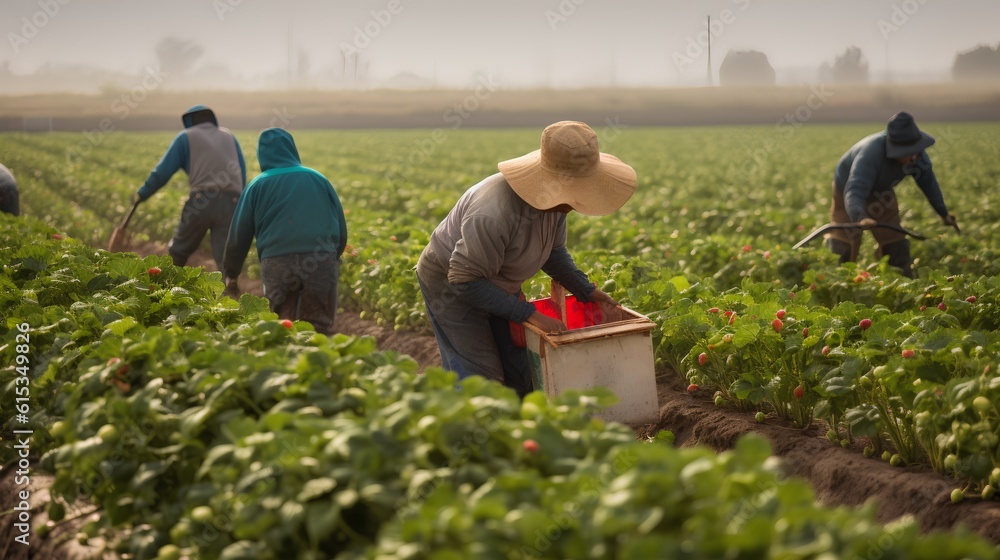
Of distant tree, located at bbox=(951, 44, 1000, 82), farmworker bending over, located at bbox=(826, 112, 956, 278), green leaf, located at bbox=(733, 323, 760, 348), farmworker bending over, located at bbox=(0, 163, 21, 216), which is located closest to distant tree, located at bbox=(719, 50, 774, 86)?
distant tree, located at bbox=(951, 44, 1000, 82)

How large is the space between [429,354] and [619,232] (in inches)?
143

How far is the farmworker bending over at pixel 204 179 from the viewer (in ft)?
26.5

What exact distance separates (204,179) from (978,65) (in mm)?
88305

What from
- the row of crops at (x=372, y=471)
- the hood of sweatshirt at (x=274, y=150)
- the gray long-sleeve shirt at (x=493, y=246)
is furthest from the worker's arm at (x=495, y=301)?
the hood of sweatshirt at (x=274, y=150)

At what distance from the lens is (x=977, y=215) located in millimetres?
15156

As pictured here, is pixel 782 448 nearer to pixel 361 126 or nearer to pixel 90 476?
pixel 90 476

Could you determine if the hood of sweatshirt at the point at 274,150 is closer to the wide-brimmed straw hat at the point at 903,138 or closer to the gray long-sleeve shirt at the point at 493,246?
the gray long-sleeve shirt at the point at 493,246

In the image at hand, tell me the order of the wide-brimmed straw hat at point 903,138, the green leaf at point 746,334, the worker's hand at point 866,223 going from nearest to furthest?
the green leaf at point 746,334 → the worker's hand at point 866,223 → the wide-brimmed straw hat at point 903,138

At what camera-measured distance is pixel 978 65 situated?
82.2 m

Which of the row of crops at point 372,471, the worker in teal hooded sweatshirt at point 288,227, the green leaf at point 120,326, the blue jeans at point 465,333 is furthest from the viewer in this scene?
the worker in teal hooded sweatshirt at point 288,227

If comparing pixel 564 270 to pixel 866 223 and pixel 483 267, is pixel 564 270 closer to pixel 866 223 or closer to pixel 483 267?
pixel 483 267

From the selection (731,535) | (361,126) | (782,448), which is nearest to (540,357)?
(782,448)

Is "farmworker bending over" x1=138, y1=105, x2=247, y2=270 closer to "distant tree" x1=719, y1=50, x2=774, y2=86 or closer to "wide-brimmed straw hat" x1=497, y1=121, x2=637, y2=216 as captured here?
"wide-brimmed straw hat" x1=497, y1=121, x2=637, y2=216

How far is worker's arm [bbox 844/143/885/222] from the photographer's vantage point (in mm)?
7617
